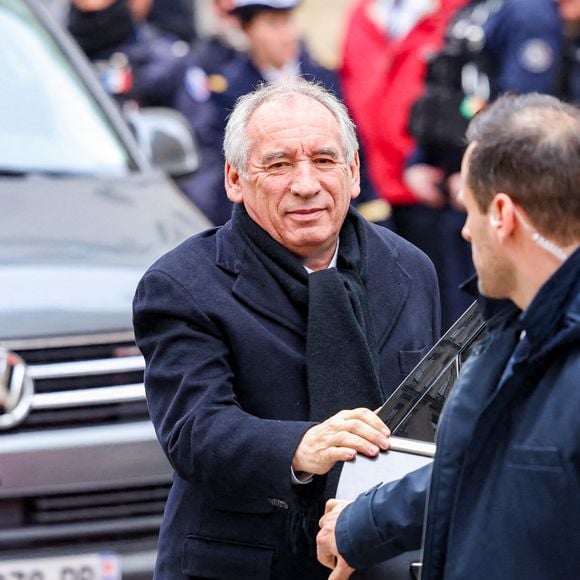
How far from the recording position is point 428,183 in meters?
7.54

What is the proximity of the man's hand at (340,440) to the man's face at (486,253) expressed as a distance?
1.52 ft

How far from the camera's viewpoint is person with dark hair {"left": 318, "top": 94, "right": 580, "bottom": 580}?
242 cm

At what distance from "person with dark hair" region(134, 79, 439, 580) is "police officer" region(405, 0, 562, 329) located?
12.4 feet

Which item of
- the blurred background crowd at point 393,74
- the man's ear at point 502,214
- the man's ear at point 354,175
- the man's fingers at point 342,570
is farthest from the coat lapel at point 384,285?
the blurred background crowd at point 393,74

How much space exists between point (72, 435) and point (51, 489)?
0.57ft

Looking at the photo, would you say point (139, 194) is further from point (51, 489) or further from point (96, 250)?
point (51, 489)

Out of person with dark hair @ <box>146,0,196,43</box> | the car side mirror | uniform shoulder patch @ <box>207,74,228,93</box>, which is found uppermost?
person with dark hair @ <box>146,0,196,43</box>

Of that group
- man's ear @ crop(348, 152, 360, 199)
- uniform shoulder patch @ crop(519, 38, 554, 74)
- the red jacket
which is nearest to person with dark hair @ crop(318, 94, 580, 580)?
man's ear @ crop(348, 152, 360, 199)

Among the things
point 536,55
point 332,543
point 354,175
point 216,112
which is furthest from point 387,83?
point 332,543

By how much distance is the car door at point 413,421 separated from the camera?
2.89 metres

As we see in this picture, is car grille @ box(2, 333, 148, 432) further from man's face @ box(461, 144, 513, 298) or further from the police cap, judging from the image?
the police cap

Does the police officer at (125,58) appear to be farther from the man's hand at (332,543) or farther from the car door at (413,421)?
the man's hand at (332,543)

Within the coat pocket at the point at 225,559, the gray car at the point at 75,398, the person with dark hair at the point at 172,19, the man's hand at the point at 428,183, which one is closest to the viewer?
the coat pocket at the point at 225,559

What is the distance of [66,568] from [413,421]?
5.96 feet
